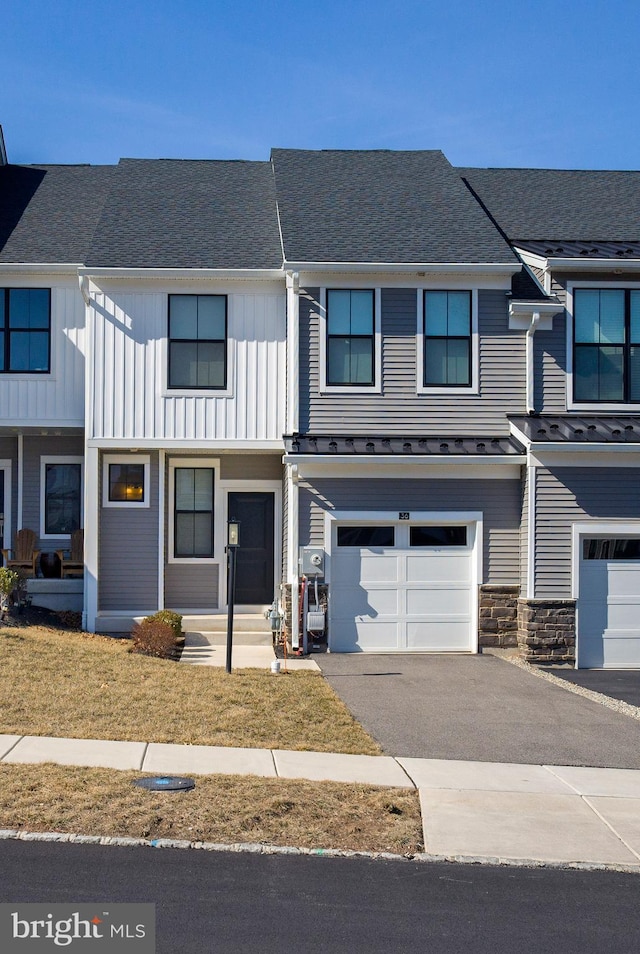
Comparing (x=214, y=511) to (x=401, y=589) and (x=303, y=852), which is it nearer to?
(x=401, y=589)

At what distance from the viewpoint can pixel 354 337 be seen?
57.1ft

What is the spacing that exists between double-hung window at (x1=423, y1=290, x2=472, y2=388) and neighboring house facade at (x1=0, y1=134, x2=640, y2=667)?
0.12 feet

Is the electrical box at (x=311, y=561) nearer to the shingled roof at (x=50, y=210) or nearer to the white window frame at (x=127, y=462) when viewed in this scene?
the white window frame at (x=127, y=462)

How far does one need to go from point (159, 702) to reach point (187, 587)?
716 centimetres

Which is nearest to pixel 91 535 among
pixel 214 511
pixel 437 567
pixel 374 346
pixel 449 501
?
pixel 214 511

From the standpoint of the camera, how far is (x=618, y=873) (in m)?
7.16

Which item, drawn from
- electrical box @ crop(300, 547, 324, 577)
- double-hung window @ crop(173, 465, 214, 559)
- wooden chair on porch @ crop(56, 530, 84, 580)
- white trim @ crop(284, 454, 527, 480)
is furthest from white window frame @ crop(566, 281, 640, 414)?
wooden chair on porch @ crop(56, 530, 84, 580)

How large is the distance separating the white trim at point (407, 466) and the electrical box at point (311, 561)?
1212 millimetres

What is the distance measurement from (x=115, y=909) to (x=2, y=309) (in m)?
14.8

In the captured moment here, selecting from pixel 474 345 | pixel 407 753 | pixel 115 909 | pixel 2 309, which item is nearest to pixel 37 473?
pixel 2 309

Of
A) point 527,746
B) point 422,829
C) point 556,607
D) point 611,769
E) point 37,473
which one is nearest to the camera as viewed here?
point 422,829

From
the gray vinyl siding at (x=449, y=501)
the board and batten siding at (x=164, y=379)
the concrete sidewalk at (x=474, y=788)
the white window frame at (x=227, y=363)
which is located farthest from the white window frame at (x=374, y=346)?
the concrete sidewalk at (x=474, y=788)

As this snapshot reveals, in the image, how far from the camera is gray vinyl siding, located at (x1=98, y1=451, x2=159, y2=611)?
59.8ft

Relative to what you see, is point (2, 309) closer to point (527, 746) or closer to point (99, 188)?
point (99, 188)
